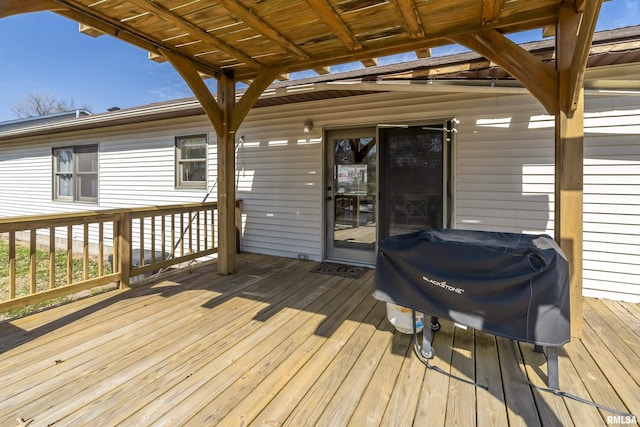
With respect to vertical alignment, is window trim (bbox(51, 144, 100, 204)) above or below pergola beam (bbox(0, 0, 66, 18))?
below

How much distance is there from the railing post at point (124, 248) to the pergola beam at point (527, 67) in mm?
3885

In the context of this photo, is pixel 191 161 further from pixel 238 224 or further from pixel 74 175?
pixel 74 175

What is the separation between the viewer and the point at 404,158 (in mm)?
4250

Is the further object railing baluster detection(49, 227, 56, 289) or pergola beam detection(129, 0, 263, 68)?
railing baluster detection(49, 227, 56, 289)

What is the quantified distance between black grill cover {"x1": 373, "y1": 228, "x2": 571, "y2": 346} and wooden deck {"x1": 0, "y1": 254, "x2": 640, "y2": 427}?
1.33 feet

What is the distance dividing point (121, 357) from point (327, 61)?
320 cm

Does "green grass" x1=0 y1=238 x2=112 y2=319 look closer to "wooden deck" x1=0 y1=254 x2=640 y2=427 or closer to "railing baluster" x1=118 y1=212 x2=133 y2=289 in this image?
"railing baluster" x1=118 y1=212 x2=133 y2=289

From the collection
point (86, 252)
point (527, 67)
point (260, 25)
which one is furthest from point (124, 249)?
point (527, 67)

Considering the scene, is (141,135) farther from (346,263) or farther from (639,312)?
(639,312)

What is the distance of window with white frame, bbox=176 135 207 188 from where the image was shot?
5.89 m

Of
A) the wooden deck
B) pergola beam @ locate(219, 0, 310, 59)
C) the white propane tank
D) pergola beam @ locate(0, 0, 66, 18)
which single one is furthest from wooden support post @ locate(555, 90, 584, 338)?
pergola beam @ locate(0, 0, 66, 18)

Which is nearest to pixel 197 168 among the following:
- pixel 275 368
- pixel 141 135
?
pixel 141 135

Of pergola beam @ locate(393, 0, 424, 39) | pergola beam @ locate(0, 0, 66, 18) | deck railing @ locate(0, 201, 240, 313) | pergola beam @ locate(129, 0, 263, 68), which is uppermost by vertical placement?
pergola beam @ locate(129, 0, 263, 68)

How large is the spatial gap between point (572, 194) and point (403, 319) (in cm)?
155
